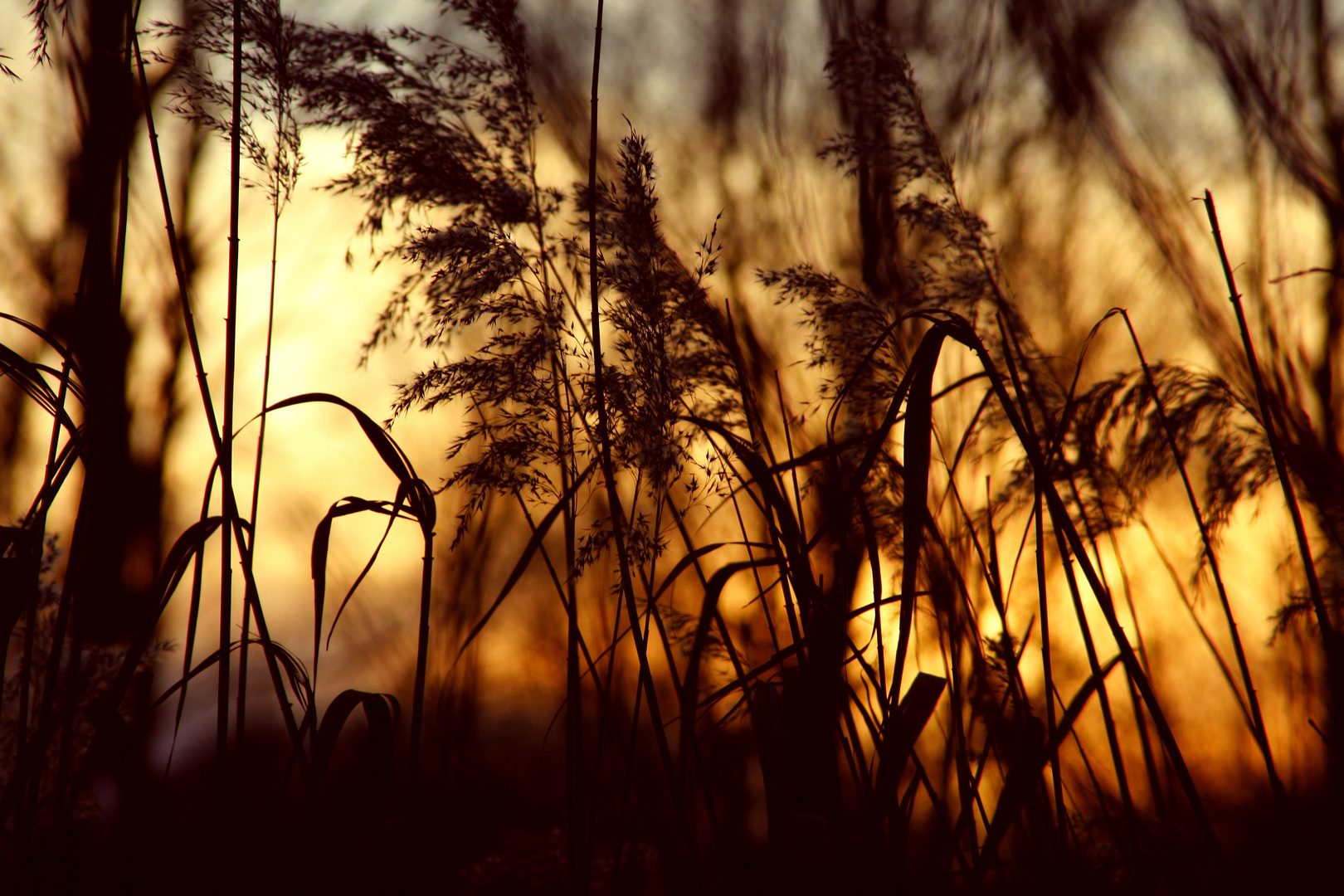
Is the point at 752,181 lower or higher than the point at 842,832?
higher

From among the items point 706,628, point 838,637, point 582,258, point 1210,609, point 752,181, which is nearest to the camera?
point 706,628

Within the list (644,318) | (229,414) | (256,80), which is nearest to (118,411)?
(256,80)

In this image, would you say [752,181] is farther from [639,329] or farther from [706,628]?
[706,628]

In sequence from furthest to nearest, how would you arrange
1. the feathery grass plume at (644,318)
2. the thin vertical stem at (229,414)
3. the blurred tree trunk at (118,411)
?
the blurred tree trunk at (118,411)
the feathery grass plume at (644,318)
the thin vertical stem at (229,414)

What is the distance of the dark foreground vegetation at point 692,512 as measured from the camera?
603 mm

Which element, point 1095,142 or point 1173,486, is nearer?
point 1173,486

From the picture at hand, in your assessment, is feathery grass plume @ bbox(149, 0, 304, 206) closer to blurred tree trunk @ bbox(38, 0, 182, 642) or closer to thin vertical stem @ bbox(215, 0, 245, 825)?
thin vertical stem @ bbox(215, 0, 245, 825)

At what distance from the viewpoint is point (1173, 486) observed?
1870 millimetres

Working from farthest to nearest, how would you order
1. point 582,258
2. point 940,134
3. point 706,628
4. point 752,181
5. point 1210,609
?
1. point 752,181
2. point 940,134
3. point 1210,609
4. point 582,258
5. point 706,628

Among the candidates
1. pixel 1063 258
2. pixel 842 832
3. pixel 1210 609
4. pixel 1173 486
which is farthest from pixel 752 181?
pixel 842 832

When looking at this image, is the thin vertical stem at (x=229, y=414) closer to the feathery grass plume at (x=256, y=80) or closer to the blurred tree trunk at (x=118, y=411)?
the feathery grass plume at (x=256, y=80)

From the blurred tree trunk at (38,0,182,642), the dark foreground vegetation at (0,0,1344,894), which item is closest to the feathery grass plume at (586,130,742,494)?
the dark foreground vegetation at (0,0,1344,894)

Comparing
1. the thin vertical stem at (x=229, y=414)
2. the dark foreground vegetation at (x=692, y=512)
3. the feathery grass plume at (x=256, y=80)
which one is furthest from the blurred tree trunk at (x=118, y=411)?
the thin vertical stem at (x=229, y=414)

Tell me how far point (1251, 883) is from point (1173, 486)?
117cm
